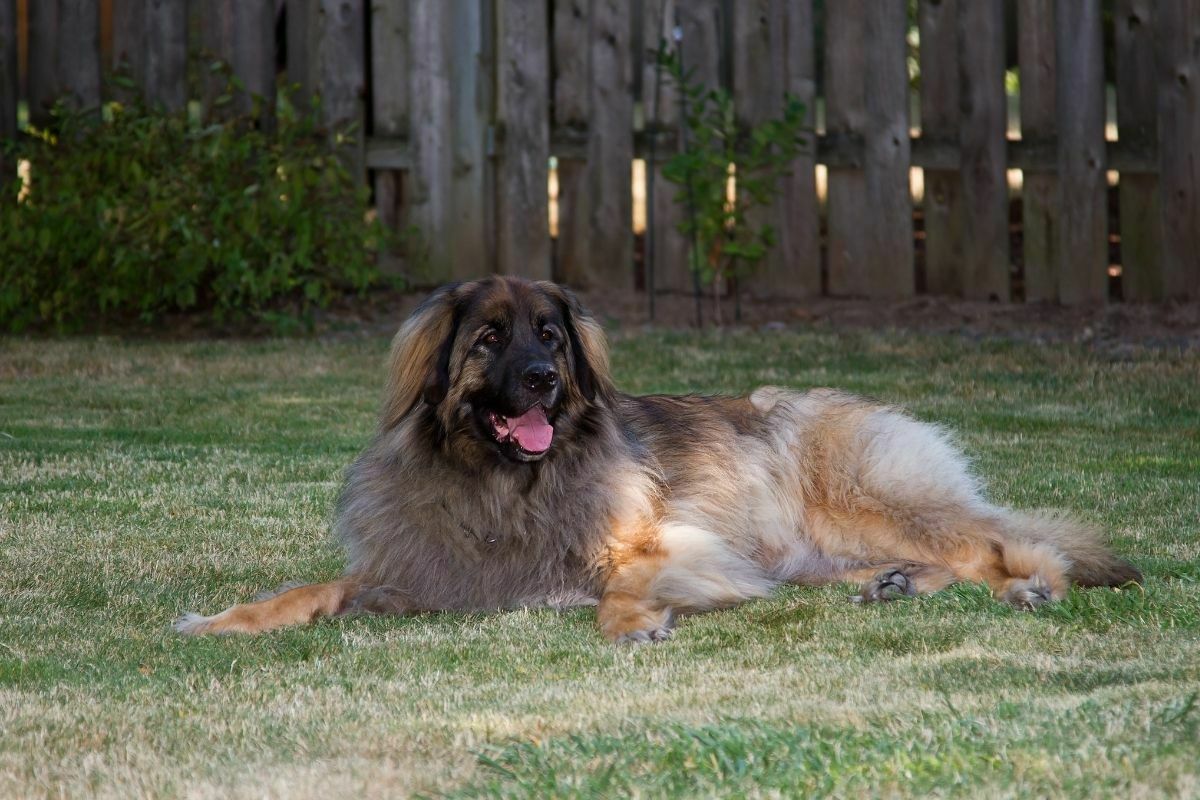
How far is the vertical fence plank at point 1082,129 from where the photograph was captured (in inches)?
428

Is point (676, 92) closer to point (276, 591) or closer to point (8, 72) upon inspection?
A: point (8, 72)

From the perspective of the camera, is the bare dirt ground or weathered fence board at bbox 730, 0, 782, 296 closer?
the bare dirt ground

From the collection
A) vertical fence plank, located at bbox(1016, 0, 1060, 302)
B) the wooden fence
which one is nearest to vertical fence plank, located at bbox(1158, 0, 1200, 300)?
the wooden fence

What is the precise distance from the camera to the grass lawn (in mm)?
3686

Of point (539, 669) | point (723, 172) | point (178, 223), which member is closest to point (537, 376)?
point (539, 669)

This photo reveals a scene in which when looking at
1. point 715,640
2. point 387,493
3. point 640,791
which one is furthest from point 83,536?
point 640,791

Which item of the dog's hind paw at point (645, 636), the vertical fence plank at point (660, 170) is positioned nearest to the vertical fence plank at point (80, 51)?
the vertical fence plank at point (660, 170)

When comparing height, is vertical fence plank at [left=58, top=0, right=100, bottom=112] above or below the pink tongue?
above

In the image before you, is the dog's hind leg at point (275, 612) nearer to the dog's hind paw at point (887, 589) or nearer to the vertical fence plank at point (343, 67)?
the dog's hind paw at point (887, 589)

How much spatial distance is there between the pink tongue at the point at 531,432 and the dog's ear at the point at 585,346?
22cm

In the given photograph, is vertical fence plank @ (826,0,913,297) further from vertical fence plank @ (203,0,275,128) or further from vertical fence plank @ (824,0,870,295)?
vertical fence plank @ (203,0,275,128)

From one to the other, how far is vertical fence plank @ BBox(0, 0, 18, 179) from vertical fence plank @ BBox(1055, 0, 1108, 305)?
7847 millimetres

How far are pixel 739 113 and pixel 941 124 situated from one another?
1457mm

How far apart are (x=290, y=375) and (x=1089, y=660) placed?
693 cm
